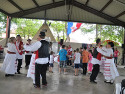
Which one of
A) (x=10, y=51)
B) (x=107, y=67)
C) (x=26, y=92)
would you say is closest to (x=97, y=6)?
(x=107, y=67)

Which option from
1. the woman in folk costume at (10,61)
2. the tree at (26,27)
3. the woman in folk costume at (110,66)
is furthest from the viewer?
the tree at (26,27)

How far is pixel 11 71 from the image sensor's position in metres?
5.52

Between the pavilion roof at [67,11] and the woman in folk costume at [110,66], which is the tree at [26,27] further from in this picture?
the woman in folk costume at [110,66]

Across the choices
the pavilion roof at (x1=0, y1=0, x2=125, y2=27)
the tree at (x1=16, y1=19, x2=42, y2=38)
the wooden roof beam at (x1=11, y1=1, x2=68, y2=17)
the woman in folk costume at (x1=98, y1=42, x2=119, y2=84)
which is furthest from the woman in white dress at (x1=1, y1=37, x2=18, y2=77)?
the tree at (x1=16, y1=19, x2=42, y2=38)

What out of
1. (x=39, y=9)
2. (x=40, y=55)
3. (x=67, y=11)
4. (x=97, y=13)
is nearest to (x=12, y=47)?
(x=40, y=55)

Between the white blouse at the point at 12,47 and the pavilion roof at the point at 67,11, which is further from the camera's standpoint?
the pavilion roof at the point at 67,11

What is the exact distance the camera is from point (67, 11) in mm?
12844

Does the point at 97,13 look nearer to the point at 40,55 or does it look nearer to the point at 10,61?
the point at 10,61

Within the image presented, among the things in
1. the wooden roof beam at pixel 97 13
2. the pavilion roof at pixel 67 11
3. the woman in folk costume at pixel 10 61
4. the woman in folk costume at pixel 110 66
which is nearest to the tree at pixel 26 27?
the pavilion roof at pixel 67 11

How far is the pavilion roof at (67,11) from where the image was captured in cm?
1109

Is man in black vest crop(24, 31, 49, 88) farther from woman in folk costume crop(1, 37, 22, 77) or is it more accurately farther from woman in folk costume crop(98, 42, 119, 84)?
woman in folk costume crop(98, 42, 119, 84)

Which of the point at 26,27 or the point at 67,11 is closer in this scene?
the point at 67,11

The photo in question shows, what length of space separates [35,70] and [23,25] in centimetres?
2617

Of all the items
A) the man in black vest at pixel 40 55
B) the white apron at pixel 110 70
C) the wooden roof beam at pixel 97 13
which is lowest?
the white apron at pixel 110 70
